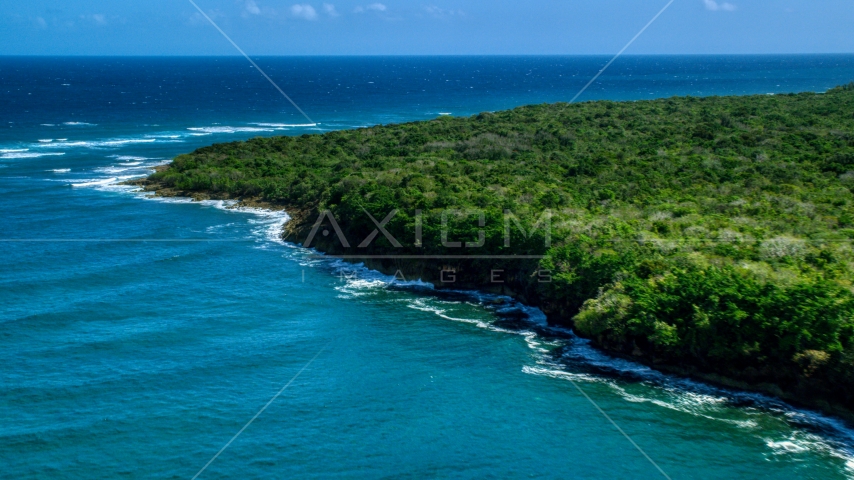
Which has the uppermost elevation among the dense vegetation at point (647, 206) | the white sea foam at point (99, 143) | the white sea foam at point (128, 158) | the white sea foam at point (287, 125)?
the white sea foam at point (287, 125)

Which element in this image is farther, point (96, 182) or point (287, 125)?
point (287, 125)

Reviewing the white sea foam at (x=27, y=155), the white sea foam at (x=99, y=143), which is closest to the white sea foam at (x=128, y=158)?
the white sea foam at (x=27, y=155)

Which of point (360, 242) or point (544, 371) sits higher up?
point (360, 242)

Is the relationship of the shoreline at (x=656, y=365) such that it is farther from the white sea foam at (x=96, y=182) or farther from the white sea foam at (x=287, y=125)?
the white sea foam at (x=287, y=125)

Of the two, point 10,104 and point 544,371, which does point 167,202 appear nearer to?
point 544,371

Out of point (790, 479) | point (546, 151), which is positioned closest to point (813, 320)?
point (790, 479)

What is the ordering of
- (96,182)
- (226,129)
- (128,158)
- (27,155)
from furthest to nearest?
(226,129)
(27,155)
(128,158)
(96,182)

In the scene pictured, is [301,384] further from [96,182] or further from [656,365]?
[96,182]

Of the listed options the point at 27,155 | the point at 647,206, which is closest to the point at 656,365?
the point at 647,206
